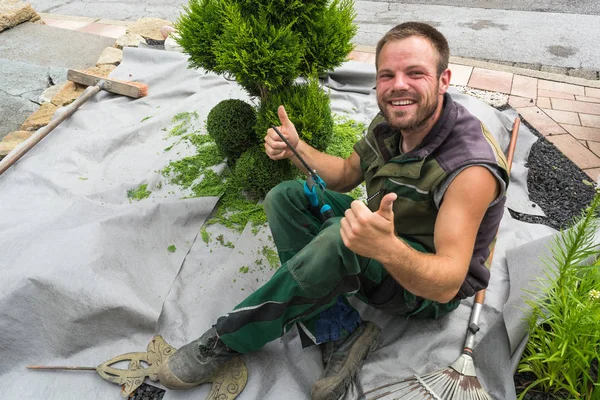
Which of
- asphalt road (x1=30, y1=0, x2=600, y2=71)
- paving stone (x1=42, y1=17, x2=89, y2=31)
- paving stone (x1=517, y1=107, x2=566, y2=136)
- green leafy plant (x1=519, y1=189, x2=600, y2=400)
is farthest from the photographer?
paving stone (x1=42, y1=17, x2=89, y2=31)

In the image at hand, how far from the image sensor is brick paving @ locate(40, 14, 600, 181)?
11.7 feet

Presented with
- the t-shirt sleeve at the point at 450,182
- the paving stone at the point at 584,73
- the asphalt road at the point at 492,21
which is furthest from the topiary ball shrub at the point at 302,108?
the paving stone at the point at 584,73

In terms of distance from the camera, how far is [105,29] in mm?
6430

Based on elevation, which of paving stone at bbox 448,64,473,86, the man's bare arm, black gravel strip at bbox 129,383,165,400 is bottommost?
black gravel strip at bbox 129,383,165,400

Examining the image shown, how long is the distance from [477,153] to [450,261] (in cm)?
43

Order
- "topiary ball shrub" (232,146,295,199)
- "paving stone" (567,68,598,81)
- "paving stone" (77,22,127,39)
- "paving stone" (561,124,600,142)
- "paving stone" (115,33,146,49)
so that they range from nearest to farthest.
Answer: "topiary ball shrub" (232,146,295,199), "paving stone" (561,124,600,142), "paving stone" (567,68,598,81), "paving stone" (115,33,146,49), "paving stone" (77,22,127,39)

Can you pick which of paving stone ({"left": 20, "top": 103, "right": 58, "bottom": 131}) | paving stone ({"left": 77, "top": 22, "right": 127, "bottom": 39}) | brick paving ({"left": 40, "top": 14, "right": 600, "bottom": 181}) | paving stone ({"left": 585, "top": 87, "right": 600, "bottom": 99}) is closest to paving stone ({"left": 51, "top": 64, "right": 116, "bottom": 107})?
paving stone ({"left": 20, "top": 103, "right": 58, "bottom": 131})

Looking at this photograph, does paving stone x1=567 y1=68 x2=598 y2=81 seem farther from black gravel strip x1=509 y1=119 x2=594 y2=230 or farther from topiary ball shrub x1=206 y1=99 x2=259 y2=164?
topiary ball shrub x1=206 y1=99 x2=259 y2=164

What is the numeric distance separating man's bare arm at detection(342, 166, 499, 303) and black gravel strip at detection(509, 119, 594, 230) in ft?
5.12

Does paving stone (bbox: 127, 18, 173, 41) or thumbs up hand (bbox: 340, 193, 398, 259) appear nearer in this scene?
thumbs up hand (bbox: 340, 193, 398, 259)

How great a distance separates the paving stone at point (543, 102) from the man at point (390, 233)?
2651 millimetres

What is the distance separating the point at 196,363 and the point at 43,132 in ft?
8.27

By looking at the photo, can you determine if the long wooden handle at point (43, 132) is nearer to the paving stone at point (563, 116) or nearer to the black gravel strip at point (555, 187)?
the black gravel strip at point (555, 187)

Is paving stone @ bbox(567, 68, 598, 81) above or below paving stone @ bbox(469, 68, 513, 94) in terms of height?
below
